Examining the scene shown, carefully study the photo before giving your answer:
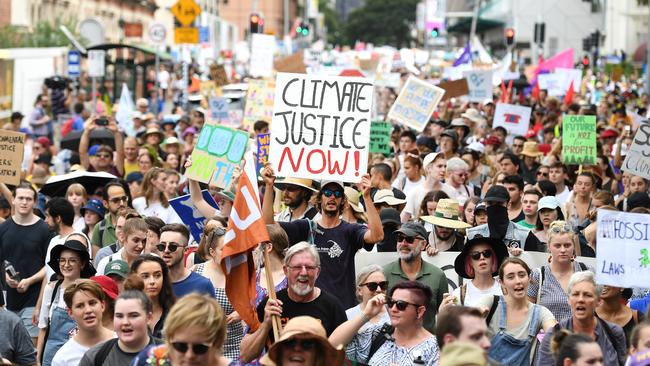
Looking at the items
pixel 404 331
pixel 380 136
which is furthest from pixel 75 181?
pixel 404 331

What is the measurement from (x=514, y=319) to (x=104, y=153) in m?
8.27

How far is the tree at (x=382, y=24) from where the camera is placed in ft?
557

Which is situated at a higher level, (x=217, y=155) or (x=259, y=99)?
(x=259, y=99)

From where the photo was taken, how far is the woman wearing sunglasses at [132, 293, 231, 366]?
5992 mm

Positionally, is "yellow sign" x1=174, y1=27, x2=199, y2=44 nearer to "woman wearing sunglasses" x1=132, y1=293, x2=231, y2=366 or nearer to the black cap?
the black cap

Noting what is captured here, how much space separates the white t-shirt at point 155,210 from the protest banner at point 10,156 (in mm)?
1054

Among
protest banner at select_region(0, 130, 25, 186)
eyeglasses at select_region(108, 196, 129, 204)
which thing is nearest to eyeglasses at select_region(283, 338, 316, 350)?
eyeglasses at select_region(108, 196, 129, 204)

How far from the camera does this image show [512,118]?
71.8 feet

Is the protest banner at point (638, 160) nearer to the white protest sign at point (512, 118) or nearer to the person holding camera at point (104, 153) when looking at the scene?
the person holding camera at point (104, 153)

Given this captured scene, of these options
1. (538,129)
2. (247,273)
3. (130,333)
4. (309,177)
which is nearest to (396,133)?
(538,129)

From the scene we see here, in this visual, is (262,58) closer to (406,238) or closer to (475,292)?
(406,238)

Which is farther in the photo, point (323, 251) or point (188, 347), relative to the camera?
point (323, 251)

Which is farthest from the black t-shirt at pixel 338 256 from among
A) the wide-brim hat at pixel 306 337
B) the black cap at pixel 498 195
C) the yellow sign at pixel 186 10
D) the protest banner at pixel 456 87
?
the yellow sign at pixel 186 10

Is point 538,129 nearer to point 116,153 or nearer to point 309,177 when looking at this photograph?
point 116,153
